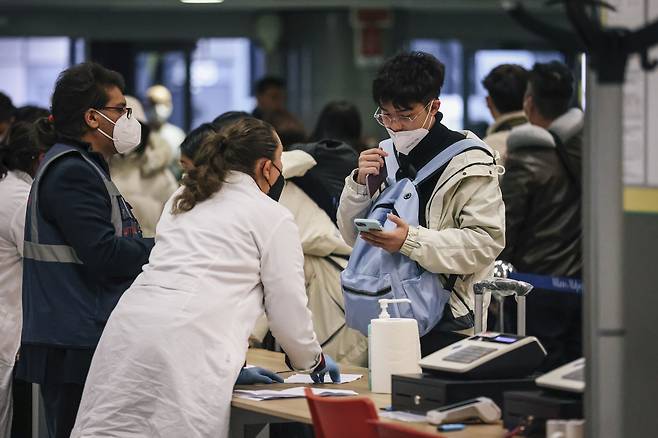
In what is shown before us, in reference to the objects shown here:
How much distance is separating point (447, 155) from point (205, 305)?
0.92 m

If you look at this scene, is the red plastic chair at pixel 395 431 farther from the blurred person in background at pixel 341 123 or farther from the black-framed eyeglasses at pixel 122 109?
the blurred person in background at pixel 341 123

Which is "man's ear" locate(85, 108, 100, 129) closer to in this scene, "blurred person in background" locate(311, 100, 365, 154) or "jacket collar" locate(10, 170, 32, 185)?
"jacket collar" locate(10, 170, 32, 185)

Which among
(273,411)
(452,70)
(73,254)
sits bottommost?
(273,411)

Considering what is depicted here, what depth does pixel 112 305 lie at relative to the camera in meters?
3.99

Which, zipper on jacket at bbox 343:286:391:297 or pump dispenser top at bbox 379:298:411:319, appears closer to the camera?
pump dispenser top at bbox 379:298:411:319

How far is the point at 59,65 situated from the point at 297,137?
10.0m

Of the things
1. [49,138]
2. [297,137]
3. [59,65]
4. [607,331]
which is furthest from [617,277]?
[59,65]

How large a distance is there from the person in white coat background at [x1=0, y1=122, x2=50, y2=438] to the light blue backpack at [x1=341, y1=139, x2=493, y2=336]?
54.6 inches

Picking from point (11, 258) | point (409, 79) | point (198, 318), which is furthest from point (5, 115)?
point (198, 318)

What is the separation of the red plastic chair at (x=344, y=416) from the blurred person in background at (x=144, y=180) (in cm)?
404

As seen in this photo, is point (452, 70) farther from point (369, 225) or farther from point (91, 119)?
point (369, 225)

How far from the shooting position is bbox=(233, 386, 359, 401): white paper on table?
11.7ft

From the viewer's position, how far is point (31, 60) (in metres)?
15.5

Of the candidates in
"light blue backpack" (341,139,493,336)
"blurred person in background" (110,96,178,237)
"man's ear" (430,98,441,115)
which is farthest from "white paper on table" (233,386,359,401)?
"blurred person in background" (110,96,178,237)
